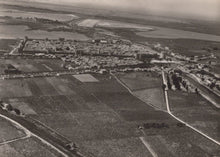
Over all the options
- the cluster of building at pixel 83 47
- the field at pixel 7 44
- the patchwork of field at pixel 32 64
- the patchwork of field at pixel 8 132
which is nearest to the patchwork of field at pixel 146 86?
the patchwork of field at pixel 32 64

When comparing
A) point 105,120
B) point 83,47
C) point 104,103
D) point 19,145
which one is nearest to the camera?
point 19,145

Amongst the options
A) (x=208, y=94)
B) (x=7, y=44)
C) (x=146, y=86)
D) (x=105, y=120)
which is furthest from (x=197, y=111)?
(x=7, y=44)

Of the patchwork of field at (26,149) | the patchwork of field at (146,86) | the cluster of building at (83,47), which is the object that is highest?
the cluster of building at (83,47)

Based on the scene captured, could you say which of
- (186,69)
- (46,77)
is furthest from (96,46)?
(46,77)

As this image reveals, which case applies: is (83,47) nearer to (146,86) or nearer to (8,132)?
(146,86)

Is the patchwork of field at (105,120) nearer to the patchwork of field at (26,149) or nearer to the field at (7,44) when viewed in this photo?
the patchwork of field at (26,149)

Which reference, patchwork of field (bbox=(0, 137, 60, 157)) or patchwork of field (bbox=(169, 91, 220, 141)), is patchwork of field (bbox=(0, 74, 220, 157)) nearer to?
patchwork of field (bbox=(169, 91, 220, 141))
